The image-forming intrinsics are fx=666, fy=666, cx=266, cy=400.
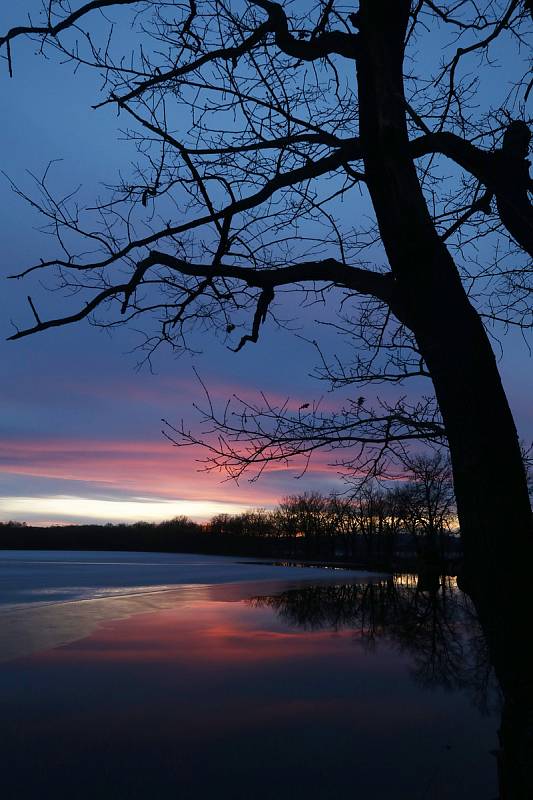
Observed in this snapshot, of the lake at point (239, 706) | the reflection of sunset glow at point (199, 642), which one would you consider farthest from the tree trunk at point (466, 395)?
the reflection of sunset glow at point (199, 642)

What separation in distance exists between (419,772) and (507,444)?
5.64m

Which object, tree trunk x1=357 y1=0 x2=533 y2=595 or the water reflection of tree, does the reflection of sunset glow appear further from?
tree trunk x1=357 y1=0 x2=533 y2=595

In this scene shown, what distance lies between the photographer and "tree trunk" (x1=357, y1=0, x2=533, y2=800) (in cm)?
300

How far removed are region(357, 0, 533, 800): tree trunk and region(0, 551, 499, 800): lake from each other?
13.9ft

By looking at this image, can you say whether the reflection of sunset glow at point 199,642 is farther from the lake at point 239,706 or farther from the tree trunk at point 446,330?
the tree trunk at point 446,330

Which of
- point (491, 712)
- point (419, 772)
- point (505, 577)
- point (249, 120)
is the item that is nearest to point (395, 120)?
point (249, 120)

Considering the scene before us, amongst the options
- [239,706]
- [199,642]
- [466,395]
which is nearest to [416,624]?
[199,642]

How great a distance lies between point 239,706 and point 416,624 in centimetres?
1073

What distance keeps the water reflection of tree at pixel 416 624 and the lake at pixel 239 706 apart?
0.09m

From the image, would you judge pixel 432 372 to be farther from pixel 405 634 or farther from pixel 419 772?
pixel 405 634

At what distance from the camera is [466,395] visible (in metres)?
3.12

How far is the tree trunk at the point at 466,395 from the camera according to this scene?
300 cm

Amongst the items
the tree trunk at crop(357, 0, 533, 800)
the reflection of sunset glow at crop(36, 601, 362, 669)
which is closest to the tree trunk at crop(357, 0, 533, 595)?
the tree trunk at crop(357, 0, 533, 800)

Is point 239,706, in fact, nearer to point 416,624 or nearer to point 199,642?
point 199,642
